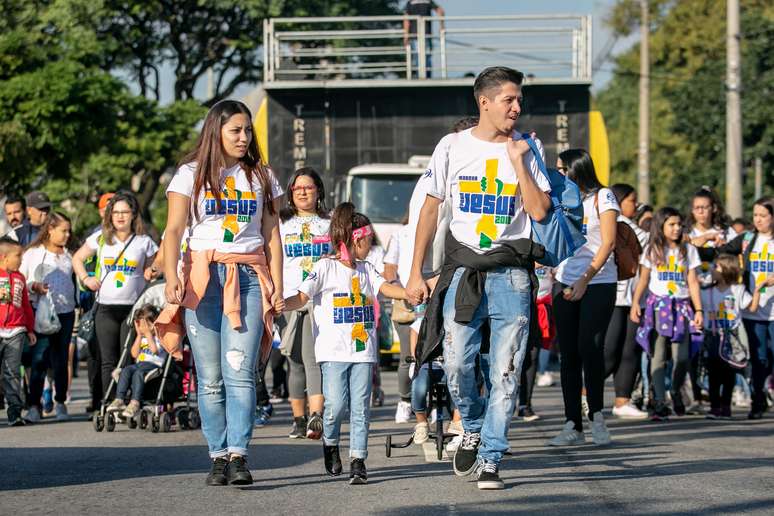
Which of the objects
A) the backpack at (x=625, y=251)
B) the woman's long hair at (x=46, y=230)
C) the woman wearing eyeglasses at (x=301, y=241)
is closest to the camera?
the backpack at (x=625, y=251)

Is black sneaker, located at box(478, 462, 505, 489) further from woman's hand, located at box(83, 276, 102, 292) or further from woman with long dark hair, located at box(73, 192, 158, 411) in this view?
woman's hand, located at box(83, 276, 102, 292)

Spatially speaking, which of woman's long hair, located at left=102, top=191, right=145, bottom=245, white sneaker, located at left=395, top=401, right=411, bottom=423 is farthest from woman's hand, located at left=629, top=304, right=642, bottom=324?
woman's long hair, located at left=102, top=191, right=145, bottom=245

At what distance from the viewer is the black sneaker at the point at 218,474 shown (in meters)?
7.86

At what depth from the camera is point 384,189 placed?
67.0 ft

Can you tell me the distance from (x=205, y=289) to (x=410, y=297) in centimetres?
106

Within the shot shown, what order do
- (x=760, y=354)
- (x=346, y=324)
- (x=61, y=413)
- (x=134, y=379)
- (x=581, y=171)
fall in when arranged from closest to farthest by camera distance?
(x=346, y=324) < (x=581, y=171) < (x=134, y=379) < (x=760, y=354) < (x=61, y=413)

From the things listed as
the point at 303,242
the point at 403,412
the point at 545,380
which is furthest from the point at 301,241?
the point at 545,380

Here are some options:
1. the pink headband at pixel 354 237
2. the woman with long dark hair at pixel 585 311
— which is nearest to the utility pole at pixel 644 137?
the woman with long dark hair at pixel 585 311

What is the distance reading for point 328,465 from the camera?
8406 millimetres

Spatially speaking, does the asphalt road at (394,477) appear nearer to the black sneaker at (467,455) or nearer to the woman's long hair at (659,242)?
the black sneaker at (467,455)

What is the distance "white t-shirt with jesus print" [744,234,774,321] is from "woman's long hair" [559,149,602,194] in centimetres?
317

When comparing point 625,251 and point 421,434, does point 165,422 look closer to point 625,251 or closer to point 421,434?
point 421,434

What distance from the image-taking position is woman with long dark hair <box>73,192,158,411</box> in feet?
41.6

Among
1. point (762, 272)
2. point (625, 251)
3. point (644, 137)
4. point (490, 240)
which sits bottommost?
point (762, 272)
